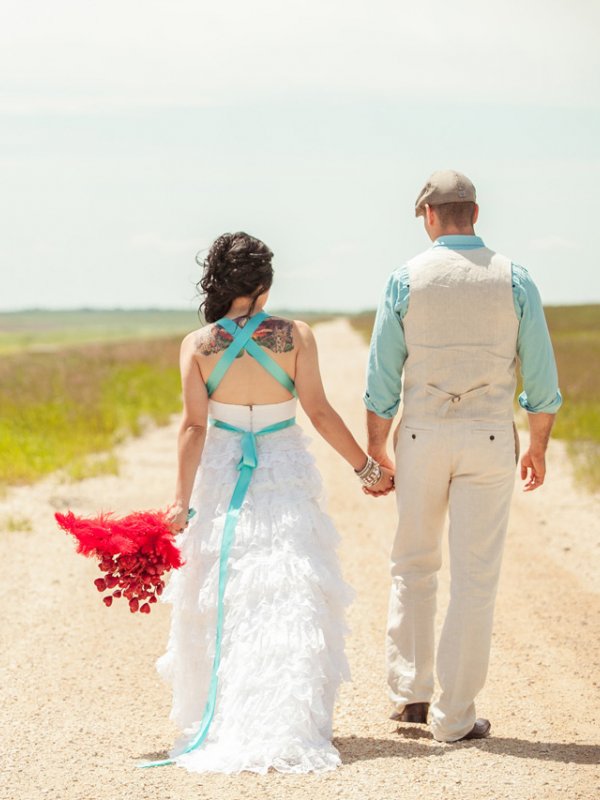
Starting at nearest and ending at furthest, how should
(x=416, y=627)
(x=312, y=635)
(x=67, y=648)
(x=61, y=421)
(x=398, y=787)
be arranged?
(x=398, y=787) → (x=312, y=635) → (x=416, y=627) → (x=67, y=648) → (x=61, y=421)

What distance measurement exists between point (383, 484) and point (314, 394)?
2.21 feet

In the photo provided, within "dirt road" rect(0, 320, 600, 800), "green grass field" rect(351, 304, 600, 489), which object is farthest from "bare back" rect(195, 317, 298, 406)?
"green grass field" rect(351, 304, 600, 489)

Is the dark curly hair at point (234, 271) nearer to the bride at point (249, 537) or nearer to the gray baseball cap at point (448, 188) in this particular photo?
the bride at point (249, 537)

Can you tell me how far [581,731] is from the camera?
232 inches

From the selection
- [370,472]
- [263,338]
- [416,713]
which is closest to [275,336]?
[263,338]

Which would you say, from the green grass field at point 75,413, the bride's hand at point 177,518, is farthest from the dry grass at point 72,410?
the bride's hand at point 177,518

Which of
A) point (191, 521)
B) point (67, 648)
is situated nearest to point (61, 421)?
point (67, 648)

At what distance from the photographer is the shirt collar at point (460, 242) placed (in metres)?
5.42

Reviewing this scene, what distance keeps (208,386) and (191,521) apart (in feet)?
2.04

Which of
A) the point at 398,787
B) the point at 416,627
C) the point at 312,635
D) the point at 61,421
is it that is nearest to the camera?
the point at 398,787

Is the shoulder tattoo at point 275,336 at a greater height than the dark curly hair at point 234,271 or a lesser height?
lesser

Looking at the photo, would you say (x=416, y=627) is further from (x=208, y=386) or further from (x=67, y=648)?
(x=67, y=648)

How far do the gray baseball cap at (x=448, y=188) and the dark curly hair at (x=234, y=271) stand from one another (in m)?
0.79

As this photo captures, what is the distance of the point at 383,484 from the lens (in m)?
5.71
